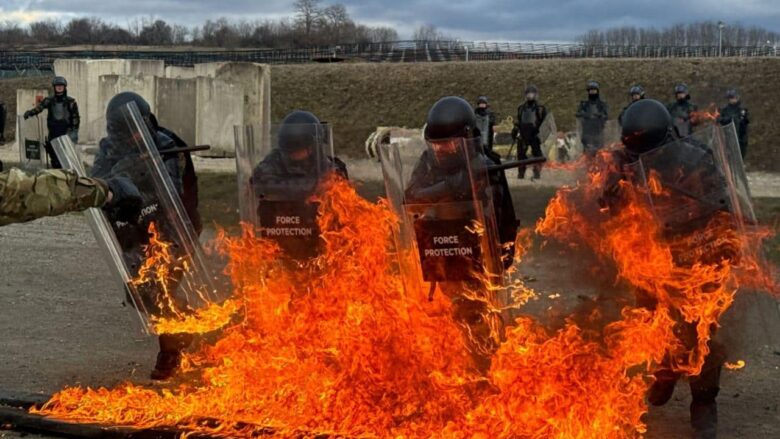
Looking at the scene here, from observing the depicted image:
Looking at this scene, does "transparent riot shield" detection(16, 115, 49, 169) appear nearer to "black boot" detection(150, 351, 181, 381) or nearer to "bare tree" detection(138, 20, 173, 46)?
"black boot" detection(150, 351, 181, 381)

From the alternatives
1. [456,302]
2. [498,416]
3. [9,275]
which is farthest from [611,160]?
[9,275]

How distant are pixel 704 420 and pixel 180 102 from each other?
19719 mm

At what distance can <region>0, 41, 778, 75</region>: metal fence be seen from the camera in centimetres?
4553

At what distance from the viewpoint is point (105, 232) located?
6.44 meters

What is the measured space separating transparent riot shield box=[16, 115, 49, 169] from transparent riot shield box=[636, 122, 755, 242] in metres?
15.5

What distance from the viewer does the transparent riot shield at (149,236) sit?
21.2ft

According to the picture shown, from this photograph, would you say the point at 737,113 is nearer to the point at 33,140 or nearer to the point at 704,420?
the point at 33,140

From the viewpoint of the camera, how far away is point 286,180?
6.50 m

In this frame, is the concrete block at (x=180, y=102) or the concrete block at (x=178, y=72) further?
the concrete block at (x=178, y=72)

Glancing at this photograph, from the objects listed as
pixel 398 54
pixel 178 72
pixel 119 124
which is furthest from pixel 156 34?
pixel 119 124

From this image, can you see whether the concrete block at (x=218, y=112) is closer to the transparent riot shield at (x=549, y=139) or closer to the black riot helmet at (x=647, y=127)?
the transparent riot shield at (x=549, y=139)

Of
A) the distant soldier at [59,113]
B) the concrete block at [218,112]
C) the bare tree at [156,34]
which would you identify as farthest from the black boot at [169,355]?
the bare tree at [156,34]

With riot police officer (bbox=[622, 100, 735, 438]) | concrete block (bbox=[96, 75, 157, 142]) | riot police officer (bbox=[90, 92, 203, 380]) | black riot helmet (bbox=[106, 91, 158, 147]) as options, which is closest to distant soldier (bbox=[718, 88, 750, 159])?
concrete block (bbox=[96, 75, 157, 142])

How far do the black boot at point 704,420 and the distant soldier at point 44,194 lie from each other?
341 cm
